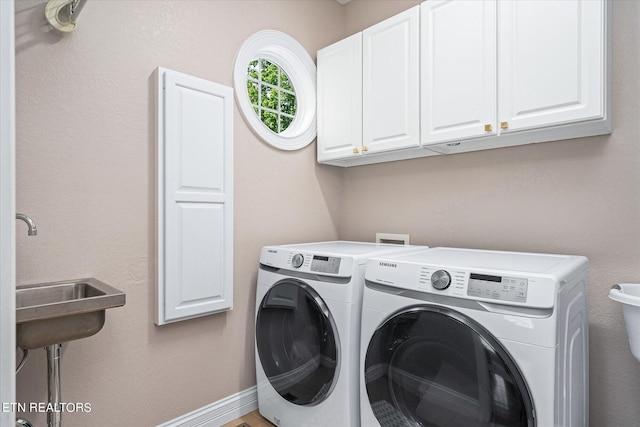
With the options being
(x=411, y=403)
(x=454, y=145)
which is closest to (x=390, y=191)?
(x=454, y=145)

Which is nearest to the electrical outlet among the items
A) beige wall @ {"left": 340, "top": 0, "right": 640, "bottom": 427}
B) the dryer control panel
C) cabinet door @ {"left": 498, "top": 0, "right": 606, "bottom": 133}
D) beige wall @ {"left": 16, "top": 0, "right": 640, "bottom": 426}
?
beige wall @ {"left": 340, "top": 0, "right": 640, "bottom": 427}

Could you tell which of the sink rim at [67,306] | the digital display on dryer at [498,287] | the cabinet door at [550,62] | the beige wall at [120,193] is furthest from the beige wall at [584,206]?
the sink rim at [67,306]

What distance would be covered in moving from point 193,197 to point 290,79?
3.97 ft

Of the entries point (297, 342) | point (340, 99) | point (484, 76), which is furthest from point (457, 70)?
point (297, 342)

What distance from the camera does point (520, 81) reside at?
62.4 inches

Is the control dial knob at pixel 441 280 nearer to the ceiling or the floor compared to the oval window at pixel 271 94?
nearer to the floor

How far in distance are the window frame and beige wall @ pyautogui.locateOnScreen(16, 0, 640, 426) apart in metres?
0.07

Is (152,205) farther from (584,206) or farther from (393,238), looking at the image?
(584,206)

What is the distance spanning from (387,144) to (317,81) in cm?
79

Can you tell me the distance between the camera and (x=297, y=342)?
5.87 feet

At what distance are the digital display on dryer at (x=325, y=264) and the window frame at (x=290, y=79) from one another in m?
0.91

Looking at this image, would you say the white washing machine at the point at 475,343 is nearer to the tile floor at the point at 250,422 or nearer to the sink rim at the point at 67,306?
the tile floor at the point at 250,422

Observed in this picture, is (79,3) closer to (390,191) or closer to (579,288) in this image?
(390,191)

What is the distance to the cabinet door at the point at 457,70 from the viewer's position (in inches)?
66.1
